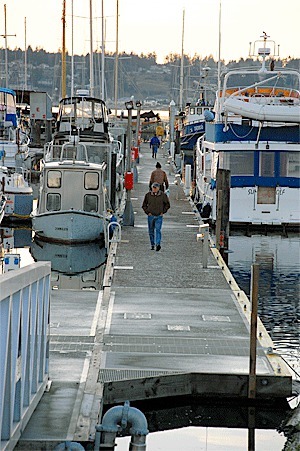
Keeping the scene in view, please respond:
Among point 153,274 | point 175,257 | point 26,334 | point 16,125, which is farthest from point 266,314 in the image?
point 16,125

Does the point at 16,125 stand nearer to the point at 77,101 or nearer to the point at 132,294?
the point at 77,101

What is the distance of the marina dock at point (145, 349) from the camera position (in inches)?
396

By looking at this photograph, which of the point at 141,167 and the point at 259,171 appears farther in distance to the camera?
the point at 141,167

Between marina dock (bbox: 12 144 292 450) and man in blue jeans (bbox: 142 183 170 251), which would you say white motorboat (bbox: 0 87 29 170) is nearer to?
man in blue jeans (bbox: 142 183 170 251)

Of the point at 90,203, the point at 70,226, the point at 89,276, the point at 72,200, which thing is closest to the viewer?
the point at 89,276

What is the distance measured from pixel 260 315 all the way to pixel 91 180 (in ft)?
35.4

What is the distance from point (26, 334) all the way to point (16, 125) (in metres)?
37.9

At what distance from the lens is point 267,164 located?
31.4m

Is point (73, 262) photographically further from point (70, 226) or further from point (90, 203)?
point (90, 203)

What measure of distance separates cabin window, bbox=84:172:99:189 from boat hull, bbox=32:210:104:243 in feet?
2.82

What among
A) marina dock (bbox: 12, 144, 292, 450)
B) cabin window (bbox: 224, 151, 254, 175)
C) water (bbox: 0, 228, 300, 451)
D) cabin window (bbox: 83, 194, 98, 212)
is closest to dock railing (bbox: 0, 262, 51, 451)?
marina dock (bbox: 12, 144, 292, 450)


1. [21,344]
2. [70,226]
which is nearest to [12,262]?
[21,344]

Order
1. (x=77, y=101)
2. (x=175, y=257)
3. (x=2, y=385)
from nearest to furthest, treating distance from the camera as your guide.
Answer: (x=2, y=385), (x=175, y=257), (x=77, y=101)

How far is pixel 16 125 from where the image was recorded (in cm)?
4606
